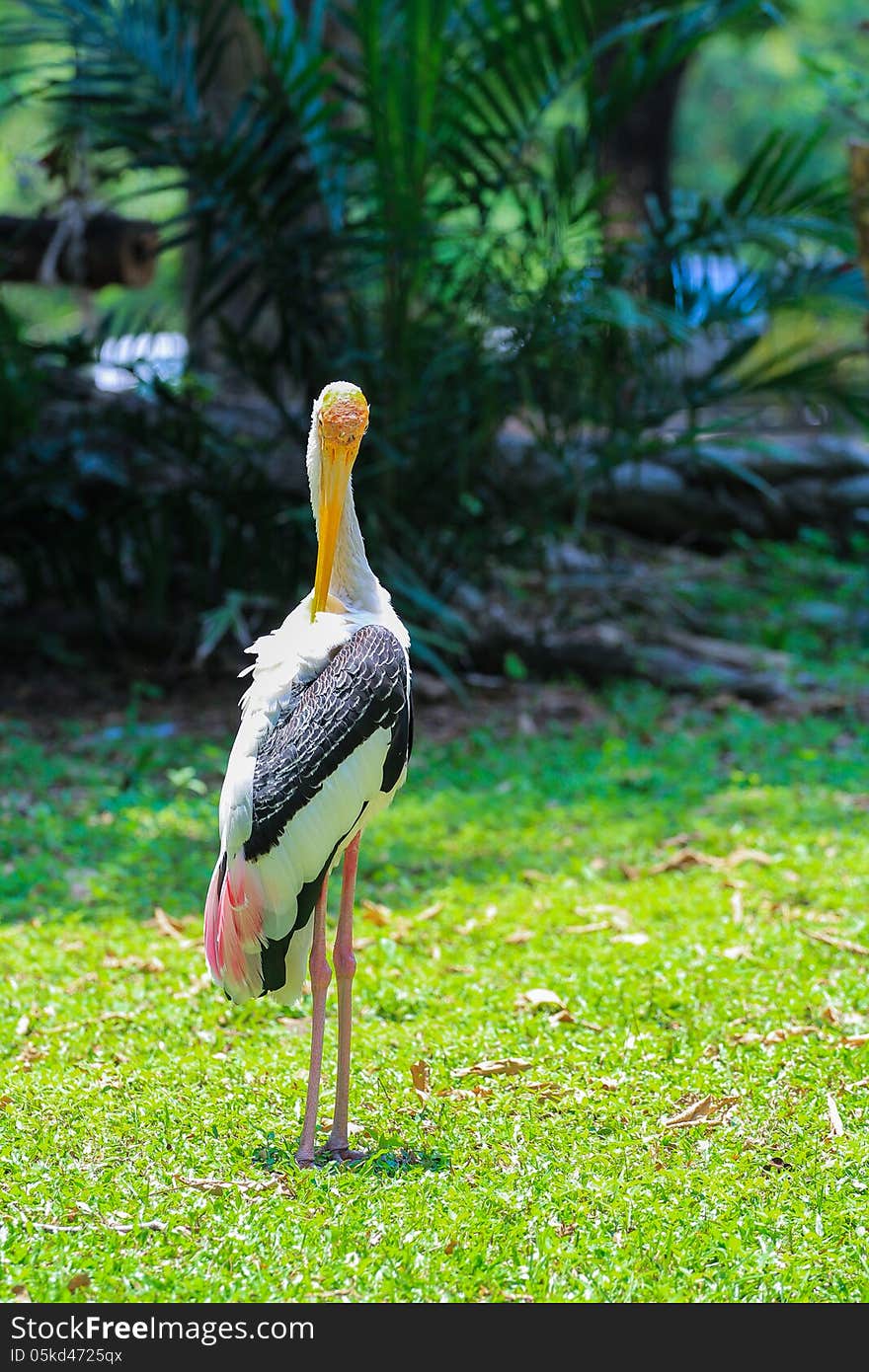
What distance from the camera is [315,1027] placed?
131 inches

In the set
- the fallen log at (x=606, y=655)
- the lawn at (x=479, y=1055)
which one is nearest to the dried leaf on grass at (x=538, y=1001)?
the lawn at (x=479, y=1055)

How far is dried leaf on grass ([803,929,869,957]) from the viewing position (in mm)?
4535

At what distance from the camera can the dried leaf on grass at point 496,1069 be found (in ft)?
12.2

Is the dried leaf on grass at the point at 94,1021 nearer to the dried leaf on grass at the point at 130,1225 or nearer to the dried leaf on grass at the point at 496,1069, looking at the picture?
the dried leaf on grass at the point at 496,1069

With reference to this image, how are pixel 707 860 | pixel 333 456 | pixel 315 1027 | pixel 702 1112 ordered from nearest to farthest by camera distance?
pixel 333 456 → pixel 315 1027 → pixel 702 1112 → pixel 707 860

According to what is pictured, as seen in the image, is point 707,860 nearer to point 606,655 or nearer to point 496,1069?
point 496,1069

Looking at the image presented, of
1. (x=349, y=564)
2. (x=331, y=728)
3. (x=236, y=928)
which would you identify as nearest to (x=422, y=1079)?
(x=236, y=928)

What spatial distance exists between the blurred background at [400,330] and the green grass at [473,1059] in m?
1.65

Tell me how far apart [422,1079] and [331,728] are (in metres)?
1.08

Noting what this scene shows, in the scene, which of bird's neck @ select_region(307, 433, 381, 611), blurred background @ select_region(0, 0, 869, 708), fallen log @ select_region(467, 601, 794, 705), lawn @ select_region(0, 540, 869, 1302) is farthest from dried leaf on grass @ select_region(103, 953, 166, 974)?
fallen log @ select_region(467, 601, 794, 705)

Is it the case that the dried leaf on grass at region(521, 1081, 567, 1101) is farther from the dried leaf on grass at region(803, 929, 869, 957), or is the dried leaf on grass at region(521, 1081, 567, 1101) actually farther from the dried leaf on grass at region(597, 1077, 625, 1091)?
the dried leaf on grass at region(803, 929, 869, 957)

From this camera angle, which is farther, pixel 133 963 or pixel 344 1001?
pixel 133 963

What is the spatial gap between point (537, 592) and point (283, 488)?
2257mm

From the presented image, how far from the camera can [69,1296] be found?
260 centimetres
